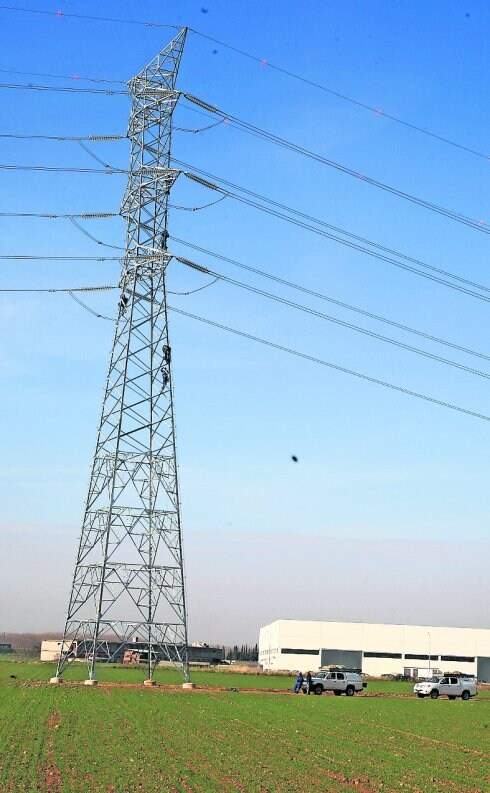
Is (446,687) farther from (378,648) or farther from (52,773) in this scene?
(378,648)

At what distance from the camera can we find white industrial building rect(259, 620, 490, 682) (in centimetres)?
12862

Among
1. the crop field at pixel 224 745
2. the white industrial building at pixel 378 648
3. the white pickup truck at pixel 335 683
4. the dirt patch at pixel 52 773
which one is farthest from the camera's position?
the white industrial building at pixel 378 648

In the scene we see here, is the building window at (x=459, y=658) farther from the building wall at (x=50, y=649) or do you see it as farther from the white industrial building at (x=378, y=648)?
the building wall at (x=50, y=649)

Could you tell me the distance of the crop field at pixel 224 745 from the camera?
22734 mm

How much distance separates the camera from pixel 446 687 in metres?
67.0

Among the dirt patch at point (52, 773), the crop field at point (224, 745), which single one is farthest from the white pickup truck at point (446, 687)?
the dirt patch at point (52, 773)

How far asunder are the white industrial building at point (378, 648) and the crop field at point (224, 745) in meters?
80.7

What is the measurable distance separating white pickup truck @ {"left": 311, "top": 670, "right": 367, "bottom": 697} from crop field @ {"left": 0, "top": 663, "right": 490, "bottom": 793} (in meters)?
15.9

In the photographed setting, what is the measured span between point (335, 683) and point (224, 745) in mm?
37715

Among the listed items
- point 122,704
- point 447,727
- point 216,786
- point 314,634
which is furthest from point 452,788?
point 314,634

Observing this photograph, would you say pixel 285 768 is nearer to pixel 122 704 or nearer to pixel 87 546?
pixel 122 704

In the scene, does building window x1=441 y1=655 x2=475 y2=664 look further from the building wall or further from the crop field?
the crop field

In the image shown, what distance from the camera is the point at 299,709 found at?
4681 cm

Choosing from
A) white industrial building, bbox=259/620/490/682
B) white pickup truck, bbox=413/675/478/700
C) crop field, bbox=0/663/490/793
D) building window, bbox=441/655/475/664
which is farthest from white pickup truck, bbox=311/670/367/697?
building window, bbox=441/655/475/664
